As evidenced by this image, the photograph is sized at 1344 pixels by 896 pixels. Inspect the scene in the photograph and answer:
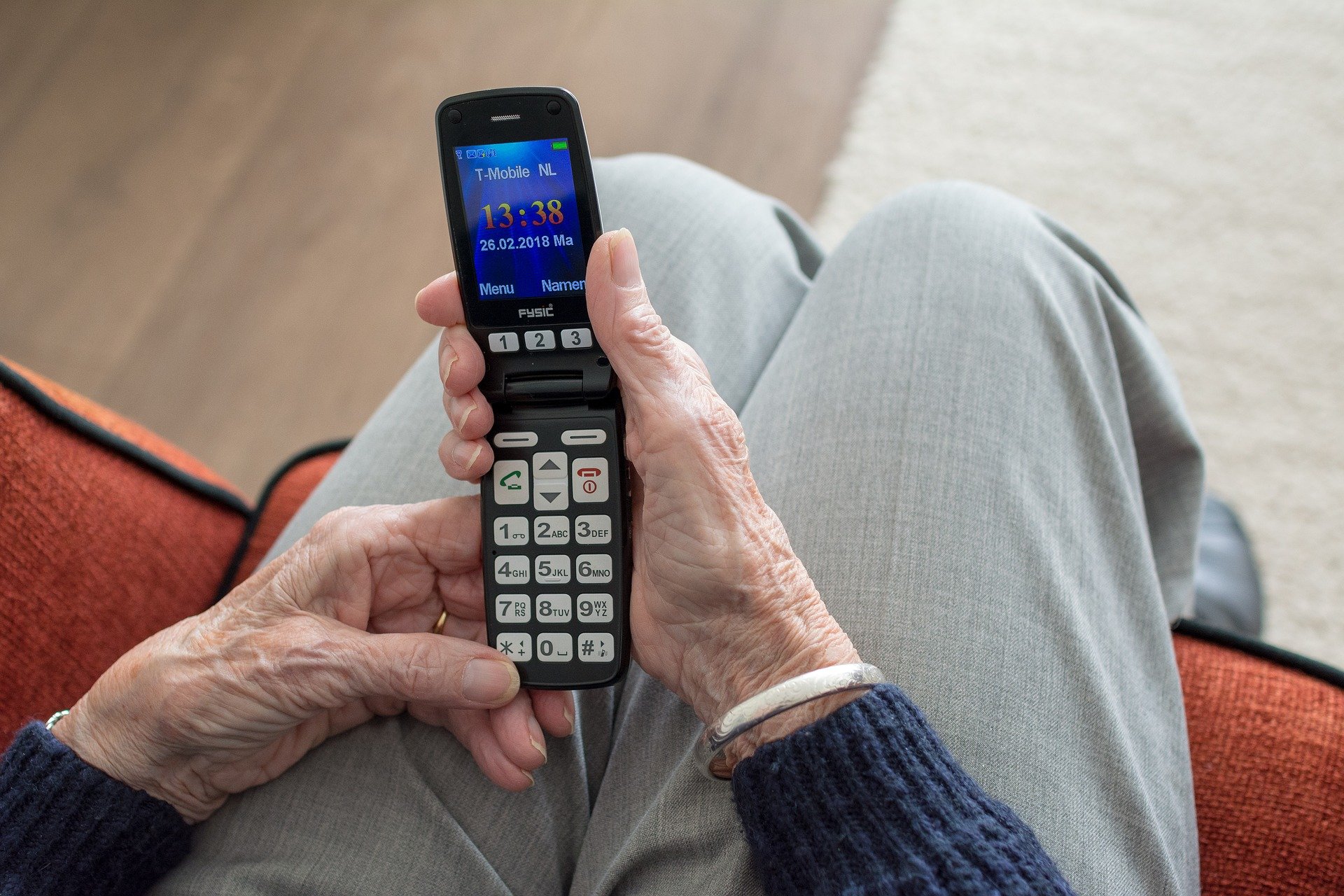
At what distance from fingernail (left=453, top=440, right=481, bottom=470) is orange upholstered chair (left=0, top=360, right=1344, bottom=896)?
1.06ft

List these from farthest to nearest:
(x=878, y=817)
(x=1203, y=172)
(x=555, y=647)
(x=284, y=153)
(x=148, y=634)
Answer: (x=284, y=153)
(x=1203, y=172)
(x=148, y=634)
(x=555, y=647)
(x=878, y=817)

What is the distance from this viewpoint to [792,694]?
50cm

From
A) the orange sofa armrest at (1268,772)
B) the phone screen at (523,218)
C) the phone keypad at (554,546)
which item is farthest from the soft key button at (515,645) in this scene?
the orange sofa armrest at (1268,772)

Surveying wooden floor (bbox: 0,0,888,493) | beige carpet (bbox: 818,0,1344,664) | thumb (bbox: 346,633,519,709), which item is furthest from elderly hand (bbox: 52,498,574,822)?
beige carpet (bbox: 818,0,1344,664)

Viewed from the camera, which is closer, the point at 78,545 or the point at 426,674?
the point at 426,674

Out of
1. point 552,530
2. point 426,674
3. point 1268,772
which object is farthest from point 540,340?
point 1268,772

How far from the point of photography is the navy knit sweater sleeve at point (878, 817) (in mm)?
444

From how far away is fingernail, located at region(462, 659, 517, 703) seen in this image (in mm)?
546

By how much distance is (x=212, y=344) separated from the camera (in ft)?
4.52

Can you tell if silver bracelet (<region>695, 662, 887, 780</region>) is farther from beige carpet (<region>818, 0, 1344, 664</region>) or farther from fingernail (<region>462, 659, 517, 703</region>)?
beige carpet (<region>818, 0, 1344, 664</region>)

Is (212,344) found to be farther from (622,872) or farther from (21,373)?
(622,872)

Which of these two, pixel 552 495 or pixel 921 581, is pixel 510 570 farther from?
pixel 921 581

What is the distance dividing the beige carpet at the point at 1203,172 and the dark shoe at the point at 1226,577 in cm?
5

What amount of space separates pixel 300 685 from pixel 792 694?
0.30m
